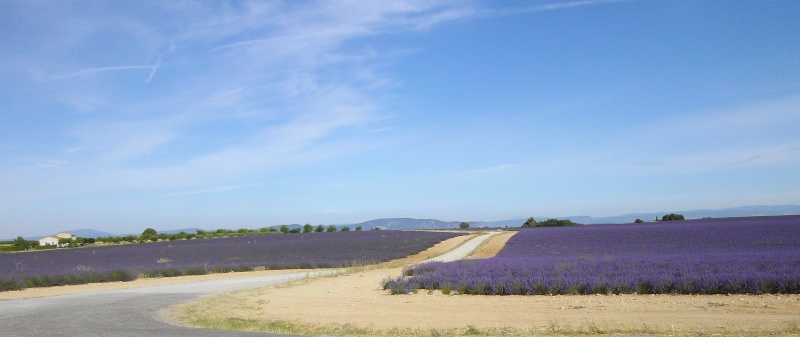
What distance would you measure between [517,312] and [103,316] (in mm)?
9344

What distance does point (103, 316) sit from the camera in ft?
44.8

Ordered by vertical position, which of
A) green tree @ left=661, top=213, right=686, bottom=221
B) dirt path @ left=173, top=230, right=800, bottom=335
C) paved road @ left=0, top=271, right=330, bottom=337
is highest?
green tree @ left=661, top=213, right=686, bottom=221

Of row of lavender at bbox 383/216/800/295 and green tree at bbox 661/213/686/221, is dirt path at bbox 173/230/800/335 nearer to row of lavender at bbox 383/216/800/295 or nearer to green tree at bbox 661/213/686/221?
row of lavender at bbox 383/216/800/295

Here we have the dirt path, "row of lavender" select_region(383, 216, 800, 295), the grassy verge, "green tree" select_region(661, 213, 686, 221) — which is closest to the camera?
the grassy verge

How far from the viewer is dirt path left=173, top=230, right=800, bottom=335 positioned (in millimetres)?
11070

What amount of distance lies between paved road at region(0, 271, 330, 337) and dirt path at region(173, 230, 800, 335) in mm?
1444

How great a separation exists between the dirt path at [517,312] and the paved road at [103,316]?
1444mm

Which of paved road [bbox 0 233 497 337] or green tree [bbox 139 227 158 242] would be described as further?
green tree [bbox 139 227 158 242]

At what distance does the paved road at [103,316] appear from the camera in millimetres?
11086

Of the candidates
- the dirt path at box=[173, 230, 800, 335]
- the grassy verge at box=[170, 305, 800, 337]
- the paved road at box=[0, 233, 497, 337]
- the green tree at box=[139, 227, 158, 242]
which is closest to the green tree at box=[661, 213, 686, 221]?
the green tree at box=[139, 227, 158, 242]

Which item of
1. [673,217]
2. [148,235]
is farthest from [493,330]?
[148,235]

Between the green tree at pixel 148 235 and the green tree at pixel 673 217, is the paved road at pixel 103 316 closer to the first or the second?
the green tree at pixel 148 235

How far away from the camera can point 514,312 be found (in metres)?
14.1

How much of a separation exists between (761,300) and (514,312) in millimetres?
5736
